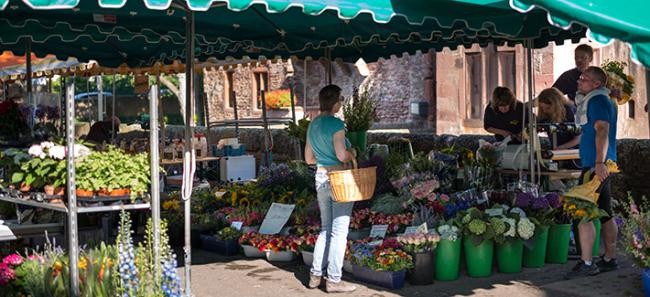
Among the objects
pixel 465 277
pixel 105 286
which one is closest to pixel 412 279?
pixel 465 277

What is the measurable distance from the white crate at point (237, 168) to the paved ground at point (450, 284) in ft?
19.0

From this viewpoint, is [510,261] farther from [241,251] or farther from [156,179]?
[156,179]

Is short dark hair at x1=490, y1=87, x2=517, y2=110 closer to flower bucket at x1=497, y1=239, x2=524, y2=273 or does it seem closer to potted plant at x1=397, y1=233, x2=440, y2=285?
flower bucket at x1=497, y1=239, x2=524, y2=273

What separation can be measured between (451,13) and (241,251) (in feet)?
11.9

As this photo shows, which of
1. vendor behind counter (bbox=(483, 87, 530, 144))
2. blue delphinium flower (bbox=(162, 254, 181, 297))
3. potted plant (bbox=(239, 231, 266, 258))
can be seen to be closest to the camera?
blue delphinium flower (bbox=(162, 254, 181, 297))

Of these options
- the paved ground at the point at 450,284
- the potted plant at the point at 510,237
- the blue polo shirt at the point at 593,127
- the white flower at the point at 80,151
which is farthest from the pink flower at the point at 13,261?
the blue polo shirt at the point at 593,127

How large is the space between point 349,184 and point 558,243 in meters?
2.43

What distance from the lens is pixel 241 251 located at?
8.80 metres

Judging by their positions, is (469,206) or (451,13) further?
(469,206)

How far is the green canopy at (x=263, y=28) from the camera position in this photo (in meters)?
5.97

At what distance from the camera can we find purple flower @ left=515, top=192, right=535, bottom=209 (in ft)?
25.6

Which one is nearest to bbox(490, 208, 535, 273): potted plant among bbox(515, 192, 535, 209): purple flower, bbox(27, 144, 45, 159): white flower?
bbox(515, 192, 535, 209): purple flower

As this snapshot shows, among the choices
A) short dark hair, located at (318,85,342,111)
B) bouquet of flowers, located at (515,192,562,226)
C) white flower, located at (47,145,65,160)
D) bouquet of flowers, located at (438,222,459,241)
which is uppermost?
short dark hair, located at (318,85,342,111)

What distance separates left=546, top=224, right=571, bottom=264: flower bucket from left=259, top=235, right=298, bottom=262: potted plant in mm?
2267
